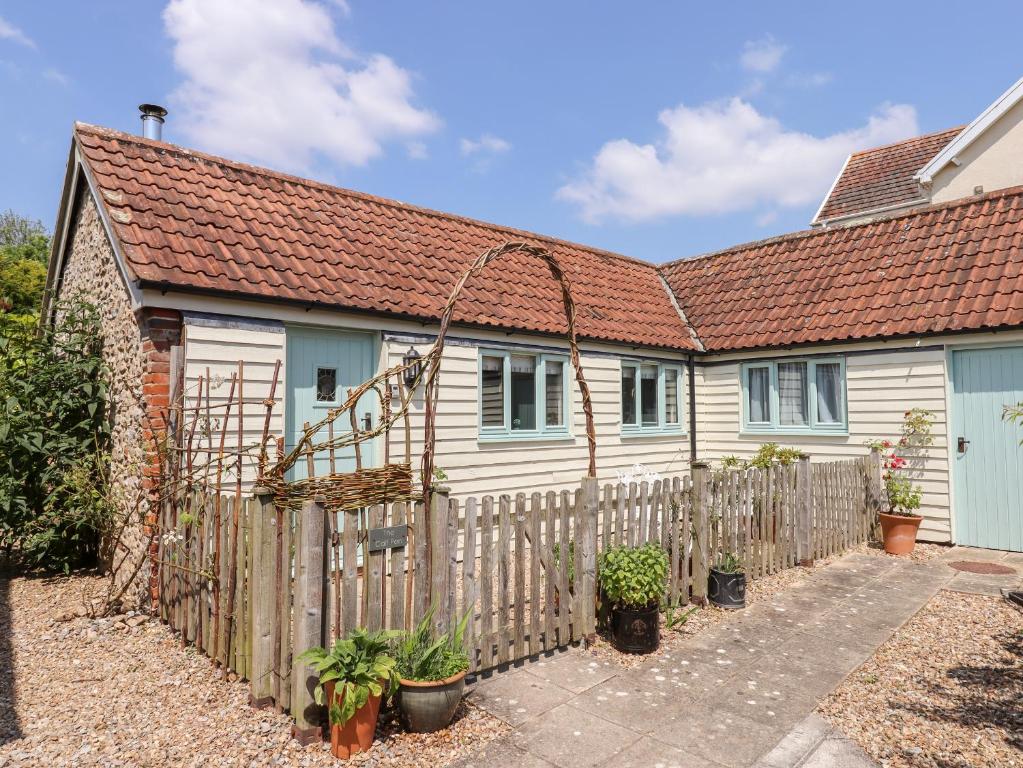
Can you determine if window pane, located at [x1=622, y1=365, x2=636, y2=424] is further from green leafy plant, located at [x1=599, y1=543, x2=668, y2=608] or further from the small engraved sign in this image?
the small engraved sign

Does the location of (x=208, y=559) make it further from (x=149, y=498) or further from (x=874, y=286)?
(x=874, y=286)

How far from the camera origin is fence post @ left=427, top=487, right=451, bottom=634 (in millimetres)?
4379

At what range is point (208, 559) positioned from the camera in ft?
16.6

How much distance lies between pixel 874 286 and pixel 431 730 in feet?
34.7

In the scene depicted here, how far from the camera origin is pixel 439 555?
4.41 meters

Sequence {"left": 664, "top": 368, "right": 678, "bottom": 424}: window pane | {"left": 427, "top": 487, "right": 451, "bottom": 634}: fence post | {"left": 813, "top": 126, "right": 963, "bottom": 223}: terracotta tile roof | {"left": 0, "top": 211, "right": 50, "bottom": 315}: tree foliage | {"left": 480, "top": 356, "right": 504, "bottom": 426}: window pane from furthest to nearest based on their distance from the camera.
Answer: {"left": 0, "top": 211, "right": 50, "bottom": 315}: tree foliage → {"left": 813, "top": 126, "right": 963, "bottom": 223}: terracotta tile roof → {"left": 664, "top": 368, "right": 678, "bottom": 424}: window pane → {"left": 480, "top": 356, "right": 504, "bottom": 426}: window pane → {"left": 427, "top": 487, "right": 451, "bottom": 634}: fence post

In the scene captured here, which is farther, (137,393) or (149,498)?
(137,393)

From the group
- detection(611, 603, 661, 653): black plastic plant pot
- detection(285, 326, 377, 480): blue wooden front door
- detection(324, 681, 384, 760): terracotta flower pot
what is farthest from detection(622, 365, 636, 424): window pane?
detection(324, 681, 384, 760): terracotta flower pot

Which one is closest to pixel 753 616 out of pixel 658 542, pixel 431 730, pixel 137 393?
pixel 658 542

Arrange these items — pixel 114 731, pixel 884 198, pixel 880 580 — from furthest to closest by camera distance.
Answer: pixel 884 198
pixel 880 580
pixel 114 731

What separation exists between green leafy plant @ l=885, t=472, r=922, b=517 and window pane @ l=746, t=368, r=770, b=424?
8.50 ft

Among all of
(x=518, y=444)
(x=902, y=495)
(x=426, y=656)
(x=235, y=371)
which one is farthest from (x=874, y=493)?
(x=235, y=371)

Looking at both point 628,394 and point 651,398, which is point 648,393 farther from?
point 628,394

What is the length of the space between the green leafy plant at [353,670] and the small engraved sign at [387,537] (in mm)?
525
